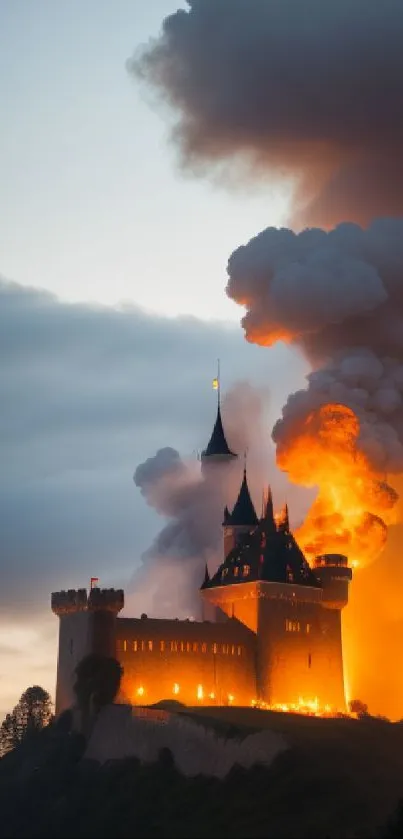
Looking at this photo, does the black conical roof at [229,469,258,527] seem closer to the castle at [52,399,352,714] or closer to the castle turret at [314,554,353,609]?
the castle at [52,399,352,714]

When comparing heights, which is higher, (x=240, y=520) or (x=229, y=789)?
(x=240, y=520)

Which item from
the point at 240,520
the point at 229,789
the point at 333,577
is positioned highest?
the point at 240,520

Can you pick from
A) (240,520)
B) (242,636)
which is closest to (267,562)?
(242,636)

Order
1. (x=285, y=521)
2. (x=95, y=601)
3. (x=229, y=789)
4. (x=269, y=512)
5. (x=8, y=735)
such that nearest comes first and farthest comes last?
(x=229, y=789) → (x=95, y=601) → (x=269, y=512) → (x=285, y=521) → (x=8, y=735)

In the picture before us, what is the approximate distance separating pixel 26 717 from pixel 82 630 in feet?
118

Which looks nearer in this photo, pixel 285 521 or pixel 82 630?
pixel 82 630

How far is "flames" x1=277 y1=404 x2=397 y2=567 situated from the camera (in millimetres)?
163250

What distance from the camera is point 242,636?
519ft

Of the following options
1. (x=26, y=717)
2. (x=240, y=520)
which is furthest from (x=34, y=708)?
(x=240, y=520)

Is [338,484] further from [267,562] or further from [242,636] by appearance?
[242,636]

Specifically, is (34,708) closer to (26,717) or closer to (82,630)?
(26,717)

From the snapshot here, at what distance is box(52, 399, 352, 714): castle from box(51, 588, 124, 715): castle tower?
95mm

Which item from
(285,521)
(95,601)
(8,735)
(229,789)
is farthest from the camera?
(8,735)

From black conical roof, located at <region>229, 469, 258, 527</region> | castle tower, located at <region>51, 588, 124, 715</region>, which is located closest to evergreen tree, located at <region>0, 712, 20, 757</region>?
castle tower, located at <region>51, 588, 124, 715</region>
